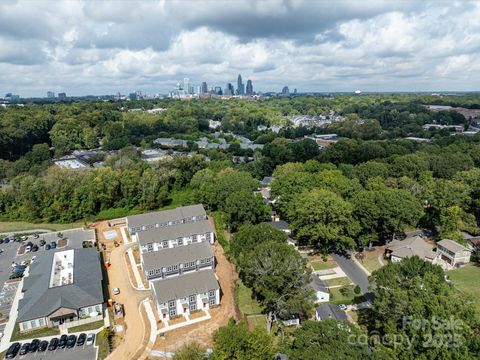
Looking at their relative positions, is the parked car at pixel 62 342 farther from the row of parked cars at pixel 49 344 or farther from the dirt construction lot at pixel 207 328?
the dirt construction lot at pixel 207 328

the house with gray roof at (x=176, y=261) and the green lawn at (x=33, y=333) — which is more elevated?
the house with gray roof at (x=176, y=261)

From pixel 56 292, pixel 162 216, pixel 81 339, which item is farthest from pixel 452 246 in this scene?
pixel 56 292

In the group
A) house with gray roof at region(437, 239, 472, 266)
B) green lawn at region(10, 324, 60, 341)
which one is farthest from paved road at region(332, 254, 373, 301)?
green lawn at region(10, 324, 60, 341)

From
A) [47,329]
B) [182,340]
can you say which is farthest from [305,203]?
[47,329]

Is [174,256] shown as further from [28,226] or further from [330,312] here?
[28,226]

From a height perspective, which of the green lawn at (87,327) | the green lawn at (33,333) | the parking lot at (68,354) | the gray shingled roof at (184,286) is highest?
the gray shingled roof at (184,286)

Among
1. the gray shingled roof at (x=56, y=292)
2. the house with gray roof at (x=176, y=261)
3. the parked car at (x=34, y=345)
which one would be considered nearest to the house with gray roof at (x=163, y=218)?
the gray shingled roof at (x=56, y=292)

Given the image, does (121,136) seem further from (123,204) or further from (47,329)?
(47,329)
